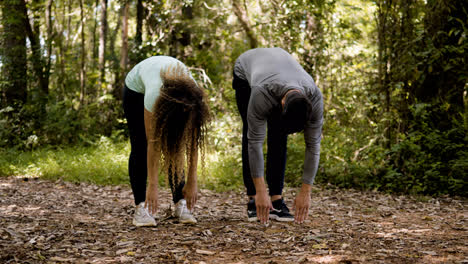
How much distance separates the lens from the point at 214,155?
7.93 metres

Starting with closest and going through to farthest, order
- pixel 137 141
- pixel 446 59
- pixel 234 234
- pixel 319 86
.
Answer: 1. pixel 234 234
2. pixel 137 141
3. pixel 446 59
4. pixel 319 86

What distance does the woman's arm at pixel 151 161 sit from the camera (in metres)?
3.16

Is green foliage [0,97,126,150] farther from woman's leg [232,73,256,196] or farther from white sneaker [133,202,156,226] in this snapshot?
woman's leg [232,73,256,196]

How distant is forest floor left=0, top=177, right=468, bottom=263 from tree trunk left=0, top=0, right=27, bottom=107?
612 cm

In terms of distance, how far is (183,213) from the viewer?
12.6 feet

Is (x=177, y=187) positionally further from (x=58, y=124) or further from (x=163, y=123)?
(x=58, y=124)

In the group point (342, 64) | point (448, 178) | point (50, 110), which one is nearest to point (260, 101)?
point (448, 178)

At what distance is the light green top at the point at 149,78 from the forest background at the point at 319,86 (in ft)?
2.72

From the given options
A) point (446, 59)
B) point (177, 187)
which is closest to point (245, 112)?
point (177, 187)

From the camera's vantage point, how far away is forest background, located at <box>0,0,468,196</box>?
234 inches

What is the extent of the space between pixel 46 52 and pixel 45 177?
561 centimetres

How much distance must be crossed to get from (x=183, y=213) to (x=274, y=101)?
1.47 m

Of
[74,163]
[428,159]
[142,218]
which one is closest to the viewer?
[142,218]

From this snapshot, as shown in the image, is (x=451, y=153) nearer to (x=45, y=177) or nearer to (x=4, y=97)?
(x=45, y=177)
